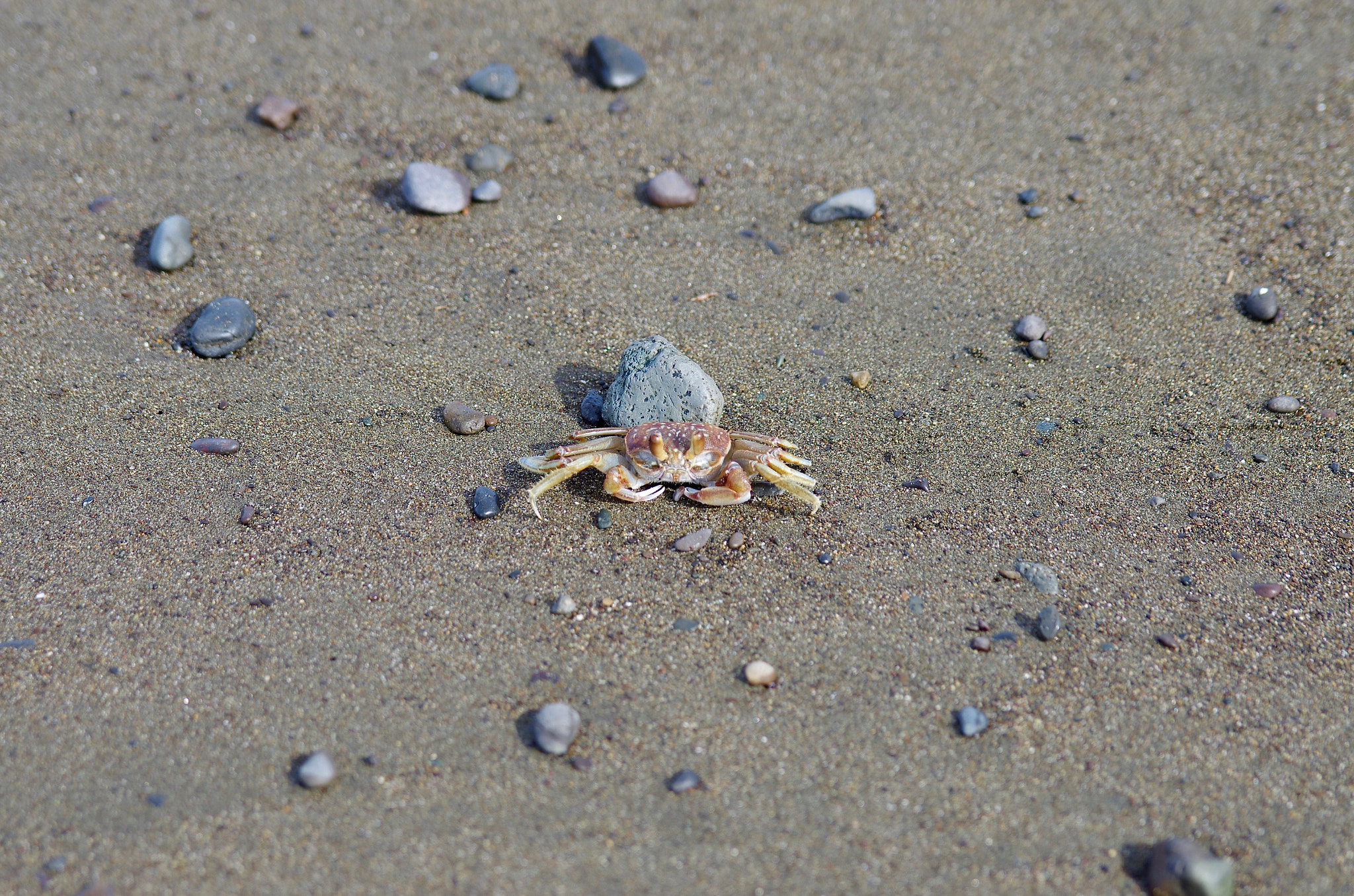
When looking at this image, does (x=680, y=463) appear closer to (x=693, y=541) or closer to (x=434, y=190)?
(x=693, y=541)

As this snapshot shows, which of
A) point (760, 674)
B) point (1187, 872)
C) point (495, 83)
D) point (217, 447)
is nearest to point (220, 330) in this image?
point (217, 447)

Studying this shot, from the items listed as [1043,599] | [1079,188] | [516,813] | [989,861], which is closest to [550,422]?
[516,813]

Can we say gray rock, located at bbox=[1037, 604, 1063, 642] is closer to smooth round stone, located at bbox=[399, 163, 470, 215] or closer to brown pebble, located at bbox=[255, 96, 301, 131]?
smooth round stone, located at bbox=[399, 163, 470, 215]

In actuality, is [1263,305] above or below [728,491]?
above

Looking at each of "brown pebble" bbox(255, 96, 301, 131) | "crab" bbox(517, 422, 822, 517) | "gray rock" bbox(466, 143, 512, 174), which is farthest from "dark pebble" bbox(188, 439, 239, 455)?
"brown pebble" bbox(255, 96, 301, 131)

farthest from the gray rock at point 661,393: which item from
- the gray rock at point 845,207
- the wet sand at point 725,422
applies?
the gray rock at point 845,207
